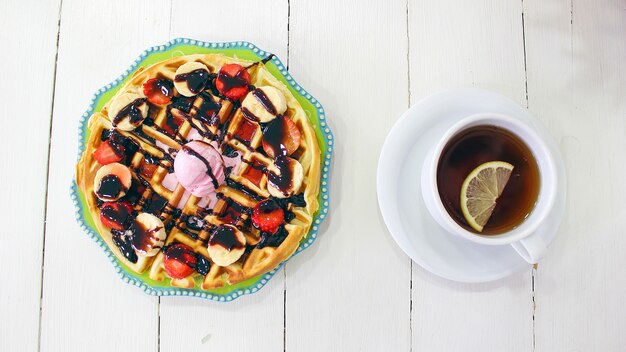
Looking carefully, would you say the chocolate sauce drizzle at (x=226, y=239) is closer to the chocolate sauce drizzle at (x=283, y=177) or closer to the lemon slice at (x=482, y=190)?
the chocolate sauce drizzle at (x=283, y=177)

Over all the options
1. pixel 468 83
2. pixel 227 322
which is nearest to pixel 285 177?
pixel 227 322

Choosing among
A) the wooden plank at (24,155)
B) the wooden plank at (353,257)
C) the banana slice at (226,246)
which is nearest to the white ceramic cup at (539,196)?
the wooden plank at (353,257)

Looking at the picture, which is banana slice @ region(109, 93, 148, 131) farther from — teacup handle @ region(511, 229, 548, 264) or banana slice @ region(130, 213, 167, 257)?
teacup handle @ region(511, 229, 548, 264)

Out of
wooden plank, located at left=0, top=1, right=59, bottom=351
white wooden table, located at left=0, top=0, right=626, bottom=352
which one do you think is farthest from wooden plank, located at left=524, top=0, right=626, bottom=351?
wooden plank, located at left=0, top=1, right=59, bottom=351

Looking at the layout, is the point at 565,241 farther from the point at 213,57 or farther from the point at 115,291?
the point at 115,291

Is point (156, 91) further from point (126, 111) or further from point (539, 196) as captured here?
point (539, 196)

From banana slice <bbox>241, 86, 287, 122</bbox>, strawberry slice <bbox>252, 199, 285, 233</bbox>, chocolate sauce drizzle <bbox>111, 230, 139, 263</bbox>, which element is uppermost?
banana slice <bbox>241, 86, 287, 122</bbox>
